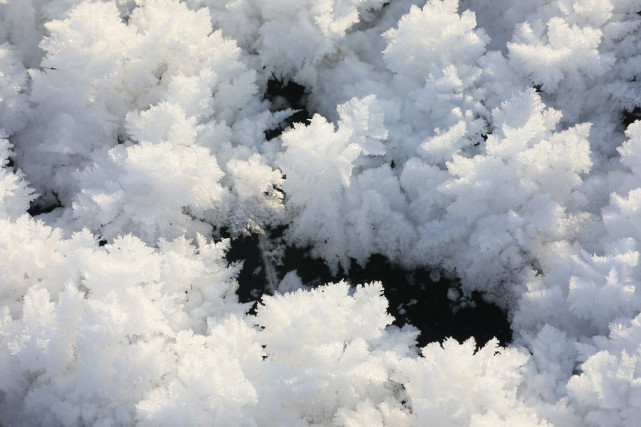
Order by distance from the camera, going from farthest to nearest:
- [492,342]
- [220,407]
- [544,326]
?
[544,326]
[492,342]
[220,407]

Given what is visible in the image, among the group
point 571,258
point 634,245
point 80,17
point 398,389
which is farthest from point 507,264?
point 80,17

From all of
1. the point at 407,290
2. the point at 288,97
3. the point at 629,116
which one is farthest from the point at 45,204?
the point at 629,116

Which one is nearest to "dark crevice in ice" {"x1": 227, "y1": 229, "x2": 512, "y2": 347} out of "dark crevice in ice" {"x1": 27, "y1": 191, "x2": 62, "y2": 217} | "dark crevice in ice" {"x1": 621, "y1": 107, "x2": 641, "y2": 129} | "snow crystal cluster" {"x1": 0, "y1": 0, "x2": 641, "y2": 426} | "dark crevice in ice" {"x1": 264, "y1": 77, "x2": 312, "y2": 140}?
"snow crystal cluster" {"x1": 0, "y1": 0, "x2": 641, "y2": 426}

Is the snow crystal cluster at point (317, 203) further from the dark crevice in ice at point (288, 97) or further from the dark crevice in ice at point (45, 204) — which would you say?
the dark crevice in ice at point (288, 97)

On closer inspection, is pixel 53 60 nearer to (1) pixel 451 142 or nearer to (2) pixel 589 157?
(1) pixel 451 142

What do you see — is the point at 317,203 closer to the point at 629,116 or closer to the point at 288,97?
the point at 288,97

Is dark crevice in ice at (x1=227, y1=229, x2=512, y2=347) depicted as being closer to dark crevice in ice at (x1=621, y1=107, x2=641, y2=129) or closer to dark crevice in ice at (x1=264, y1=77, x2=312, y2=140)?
dark crevice in ice at (x1=264, y1=77, x2=312, y2=140)

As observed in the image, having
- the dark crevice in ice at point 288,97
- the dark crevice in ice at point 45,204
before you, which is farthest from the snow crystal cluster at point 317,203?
the dark crevice in ice at point 288,97
